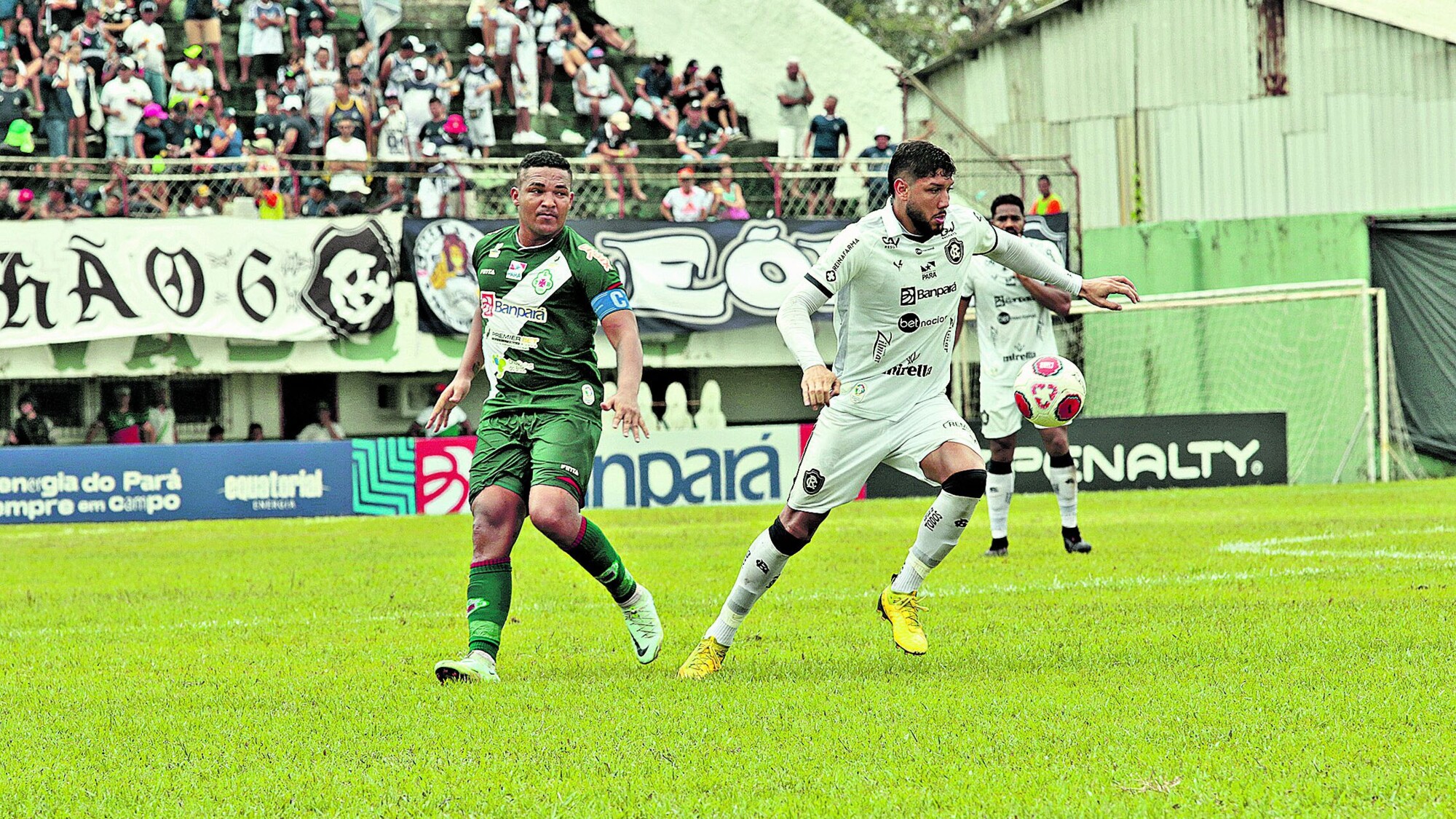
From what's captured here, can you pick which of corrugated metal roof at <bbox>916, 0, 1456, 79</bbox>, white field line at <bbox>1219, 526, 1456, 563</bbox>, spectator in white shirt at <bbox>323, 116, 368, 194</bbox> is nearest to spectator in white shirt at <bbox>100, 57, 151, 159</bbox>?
spectator in white shirt at <bbox>323, 116, 368, 194</bbox>

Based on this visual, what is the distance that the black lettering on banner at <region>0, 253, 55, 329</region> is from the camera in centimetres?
2353

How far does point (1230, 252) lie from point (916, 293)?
20.7 m

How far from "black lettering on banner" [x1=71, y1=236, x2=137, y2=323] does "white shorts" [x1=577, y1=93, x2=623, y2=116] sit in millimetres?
8661

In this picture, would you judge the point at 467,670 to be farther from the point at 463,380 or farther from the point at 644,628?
the point at 463,380

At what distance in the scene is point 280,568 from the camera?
45.1ft

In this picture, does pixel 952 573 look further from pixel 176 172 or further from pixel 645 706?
pixel 176 172

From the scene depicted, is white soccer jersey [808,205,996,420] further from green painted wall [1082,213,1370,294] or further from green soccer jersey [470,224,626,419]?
green painted wall [1082,213,1370,294]

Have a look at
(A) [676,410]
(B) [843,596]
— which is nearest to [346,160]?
(A) [676,410]

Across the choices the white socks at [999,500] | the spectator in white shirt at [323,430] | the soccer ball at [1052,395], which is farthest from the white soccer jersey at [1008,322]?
the spectator in white shirt at [323,430]

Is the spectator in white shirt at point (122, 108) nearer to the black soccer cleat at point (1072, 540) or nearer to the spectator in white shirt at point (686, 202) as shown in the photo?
the spectator in white shirt at point (686, 202)

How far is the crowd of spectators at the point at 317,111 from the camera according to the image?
2417 centimetres

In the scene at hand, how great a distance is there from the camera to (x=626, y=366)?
289 inches

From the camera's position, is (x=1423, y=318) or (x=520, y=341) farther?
(x=1423, y=318)

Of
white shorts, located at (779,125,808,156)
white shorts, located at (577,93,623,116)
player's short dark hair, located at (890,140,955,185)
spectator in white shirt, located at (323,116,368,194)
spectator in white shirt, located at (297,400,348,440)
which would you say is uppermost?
white shorts, located at (577,93,623,116)
